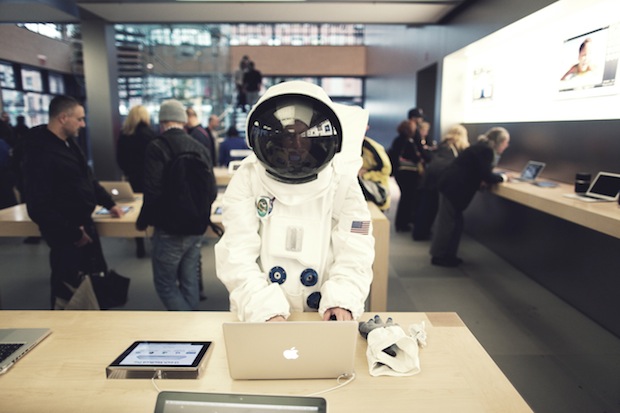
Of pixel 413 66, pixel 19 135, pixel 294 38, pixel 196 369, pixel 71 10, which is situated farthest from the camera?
pixel 294 38

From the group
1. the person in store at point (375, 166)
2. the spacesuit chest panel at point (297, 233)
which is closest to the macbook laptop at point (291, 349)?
the spacesuit chest panel at point (297, 233)

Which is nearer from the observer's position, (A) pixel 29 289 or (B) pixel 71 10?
(A) pixel 29 289

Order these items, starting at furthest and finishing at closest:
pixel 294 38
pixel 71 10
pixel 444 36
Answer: pixel 294 38 < pixel 444 36 < pixel 71 10

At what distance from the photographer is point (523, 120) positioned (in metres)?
4.51

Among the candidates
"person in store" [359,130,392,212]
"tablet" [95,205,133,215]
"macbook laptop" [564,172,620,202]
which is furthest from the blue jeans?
"macbook laptop" [564,172,620,202]

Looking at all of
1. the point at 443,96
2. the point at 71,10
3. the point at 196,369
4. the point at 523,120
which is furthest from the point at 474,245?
the point at 71,10

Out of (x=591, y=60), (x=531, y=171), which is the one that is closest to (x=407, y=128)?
(x=531, y=171)

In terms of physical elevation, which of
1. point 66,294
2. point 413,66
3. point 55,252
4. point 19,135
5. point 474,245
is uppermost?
point 413,66

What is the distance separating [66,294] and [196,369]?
5.93 ft

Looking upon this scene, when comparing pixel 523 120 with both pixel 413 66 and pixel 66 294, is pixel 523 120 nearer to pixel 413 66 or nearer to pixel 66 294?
pixel 413 66

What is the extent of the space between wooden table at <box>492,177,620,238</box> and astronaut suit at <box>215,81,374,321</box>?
1837 mm

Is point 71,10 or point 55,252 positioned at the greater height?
point 71,10

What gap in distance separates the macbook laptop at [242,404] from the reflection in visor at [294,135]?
0.68m

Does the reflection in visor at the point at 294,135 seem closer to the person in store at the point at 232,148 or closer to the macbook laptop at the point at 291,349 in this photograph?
the macbook laptop at the point at 291,349
